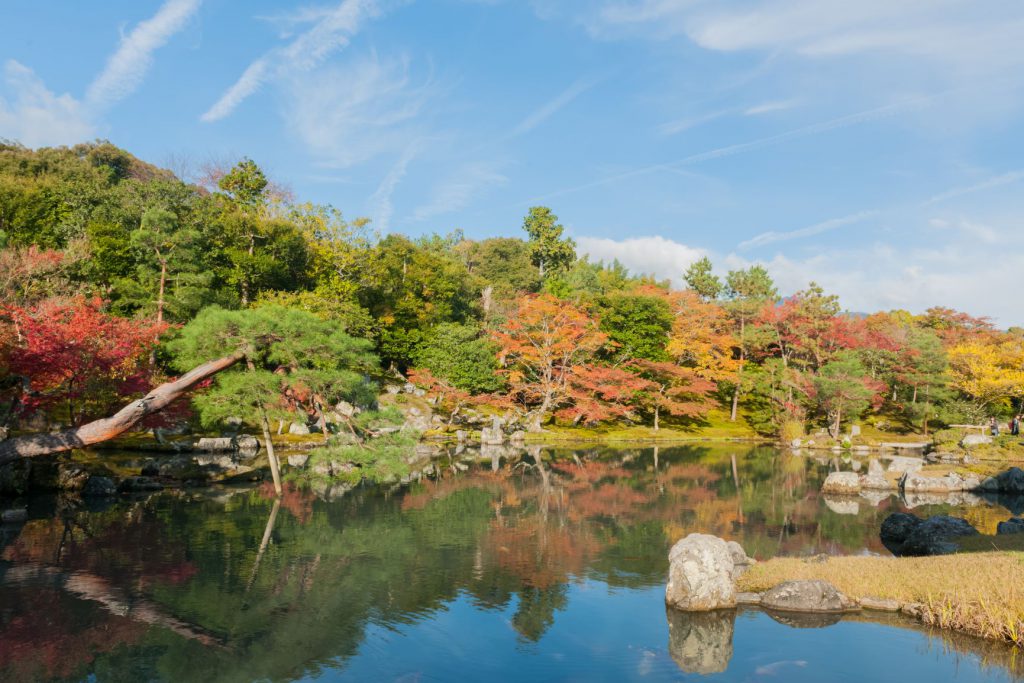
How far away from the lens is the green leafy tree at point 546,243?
7062 centimetres

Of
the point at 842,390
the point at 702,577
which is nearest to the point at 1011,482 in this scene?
the point at 842,390

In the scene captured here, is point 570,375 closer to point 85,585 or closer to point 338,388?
point 338,388

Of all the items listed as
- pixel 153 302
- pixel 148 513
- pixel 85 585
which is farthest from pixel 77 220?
pixel 85 585

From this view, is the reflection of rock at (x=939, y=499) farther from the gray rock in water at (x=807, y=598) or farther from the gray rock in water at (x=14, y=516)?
the gray rock in water at (x=14, y=516)

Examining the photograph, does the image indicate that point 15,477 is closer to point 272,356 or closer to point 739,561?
point 272,356

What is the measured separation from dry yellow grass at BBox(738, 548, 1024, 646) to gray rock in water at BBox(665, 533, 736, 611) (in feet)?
3.10

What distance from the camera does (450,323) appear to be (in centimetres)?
4659

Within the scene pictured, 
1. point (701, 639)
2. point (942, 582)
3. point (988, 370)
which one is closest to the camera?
point (701, 639)

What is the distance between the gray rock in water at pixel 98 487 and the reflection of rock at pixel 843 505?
2474 cm

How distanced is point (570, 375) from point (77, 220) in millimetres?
32536

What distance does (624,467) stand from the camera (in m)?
31.5

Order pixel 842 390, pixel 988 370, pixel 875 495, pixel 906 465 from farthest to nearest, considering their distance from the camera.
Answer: pixel 842 390
pixel 988 370
pixel 906 465
pixel 875 495

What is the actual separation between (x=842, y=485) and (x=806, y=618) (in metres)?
15.9

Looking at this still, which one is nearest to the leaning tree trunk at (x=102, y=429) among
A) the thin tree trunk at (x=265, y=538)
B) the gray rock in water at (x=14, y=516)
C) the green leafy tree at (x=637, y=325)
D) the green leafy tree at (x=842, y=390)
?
the thin tree trunk at (x=265, y=538)
